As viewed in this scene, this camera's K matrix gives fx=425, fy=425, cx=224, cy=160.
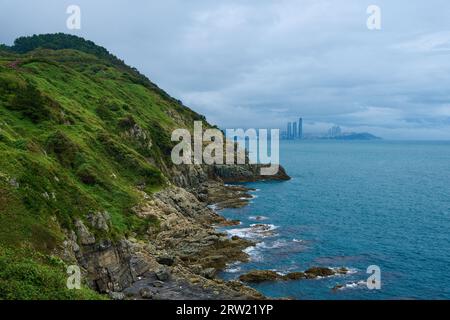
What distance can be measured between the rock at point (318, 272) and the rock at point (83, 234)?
30746 mm

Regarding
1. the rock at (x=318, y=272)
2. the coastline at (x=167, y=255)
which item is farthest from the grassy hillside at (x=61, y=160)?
the rock at (x=318, y=272)

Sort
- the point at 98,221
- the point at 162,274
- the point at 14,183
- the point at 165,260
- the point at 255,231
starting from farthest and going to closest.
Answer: the point at 255,231 → the point at 165,260 → the point at 162,274 → the point at 98,221 → the point at 14,183

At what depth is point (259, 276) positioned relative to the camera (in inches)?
2333

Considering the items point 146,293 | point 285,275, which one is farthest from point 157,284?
point 285,275

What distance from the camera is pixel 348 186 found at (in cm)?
15725

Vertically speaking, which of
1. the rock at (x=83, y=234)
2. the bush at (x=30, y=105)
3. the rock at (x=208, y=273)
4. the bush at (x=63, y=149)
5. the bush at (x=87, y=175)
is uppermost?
the bush at (x=30, y=105)

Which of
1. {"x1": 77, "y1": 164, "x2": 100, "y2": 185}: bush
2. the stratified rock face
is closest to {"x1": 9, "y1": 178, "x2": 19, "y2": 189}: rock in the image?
{"x1": 77, "y1": 164, "x2": 100, "y2": 185}: bush

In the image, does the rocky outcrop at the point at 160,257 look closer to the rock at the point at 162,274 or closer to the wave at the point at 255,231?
the rock at the point at 162,274

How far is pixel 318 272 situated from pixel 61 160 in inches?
1745

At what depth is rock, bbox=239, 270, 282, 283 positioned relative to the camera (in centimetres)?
5894

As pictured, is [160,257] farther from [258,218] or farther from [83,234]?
[258,218]

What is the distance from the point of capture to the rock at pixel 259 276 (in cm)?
5894
